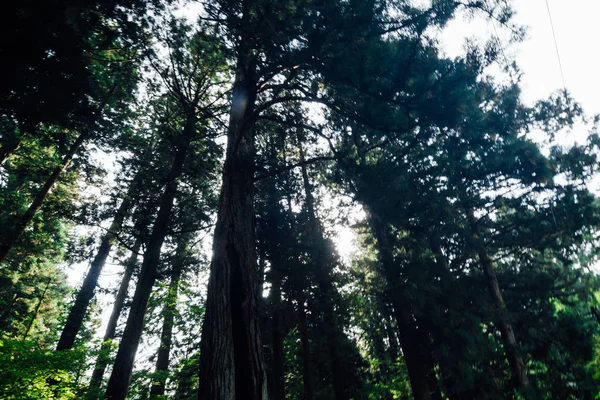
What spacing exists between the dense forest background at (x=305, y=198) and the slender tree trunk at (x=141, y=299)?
Answer: 5 cm

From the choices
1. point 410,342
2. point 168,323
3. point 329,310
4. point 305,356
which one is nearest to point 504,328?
point 410,342

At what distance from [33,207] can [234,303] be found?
9.64m

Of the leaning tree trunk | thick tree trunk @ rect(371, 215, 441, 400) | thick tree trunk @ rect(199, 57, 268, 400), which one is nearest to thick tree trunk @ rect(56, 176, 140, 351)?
the leaning tree trunk

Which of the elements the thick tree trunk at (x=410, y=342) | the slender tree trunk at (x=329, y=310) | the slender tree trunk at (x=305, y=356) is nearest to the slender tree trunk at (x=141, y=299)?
the slender tree trunk at (x=305, y=356)

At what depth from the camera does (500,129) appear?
16.0 feet

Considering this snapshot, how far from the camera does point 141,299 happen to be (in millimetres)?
6719

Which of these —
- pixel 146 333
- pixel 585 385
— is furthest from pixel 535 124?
pixel 146 333

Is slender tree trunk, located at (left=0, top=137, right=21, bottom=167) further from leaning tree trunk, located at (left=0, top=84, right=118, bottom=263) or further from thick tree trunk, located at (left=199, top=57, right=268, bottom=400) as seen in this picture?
thick tree trunk, located at (left=199, top=57, right=268, bottom=400)

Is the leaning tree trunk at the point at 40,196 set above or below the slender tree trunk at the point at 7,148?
below

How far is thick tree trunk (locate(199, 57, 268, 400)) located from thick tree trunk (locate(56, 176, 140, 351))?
17.0ft

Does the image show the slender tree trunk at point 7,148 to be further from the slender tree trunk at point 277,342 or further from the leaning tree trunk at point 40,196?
the slender tree trunk at point 277,342

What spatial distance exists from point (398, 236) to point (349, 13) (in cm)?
809

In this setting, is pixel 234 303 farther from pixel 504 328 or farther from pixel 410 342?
pixel 504 328

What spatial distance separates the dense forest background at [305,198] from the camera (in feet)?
13.1
